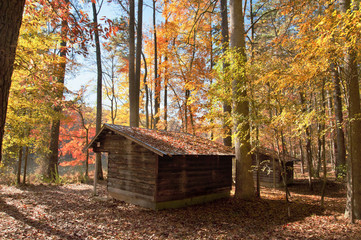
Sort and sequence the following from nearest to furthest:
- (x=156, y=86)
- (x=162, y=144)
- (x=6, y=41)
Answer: (x=6, y=41), (x=162, y=144), (x=156, y=86)

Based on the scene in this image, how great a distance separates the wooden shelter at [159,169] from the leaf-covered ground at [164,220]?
58cm

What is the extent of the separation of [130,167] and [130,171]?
0.58ft

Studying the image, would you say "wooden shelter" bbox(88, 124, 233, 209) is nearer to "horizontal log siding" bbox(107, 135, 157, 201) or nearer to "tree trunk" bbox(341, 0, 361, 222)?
"horizontal log siding" bbox(107, 135, 157, 201)

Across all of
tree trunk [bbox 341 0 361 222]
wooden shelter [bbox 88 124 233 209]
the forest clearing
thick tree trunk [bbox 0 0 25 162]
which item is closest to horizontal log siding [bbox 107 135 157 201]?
wooden shelter [bbox 88 124 233 209]

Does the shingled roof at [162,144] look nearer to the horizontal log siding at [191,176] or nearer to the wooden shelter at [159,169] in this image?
the wooden shelter at [159,169]

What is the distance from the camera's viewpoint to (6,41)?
3.15 meters

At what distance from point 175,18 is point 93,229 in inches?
673

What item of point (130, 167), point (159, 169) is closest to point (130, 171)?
point (130, 167)

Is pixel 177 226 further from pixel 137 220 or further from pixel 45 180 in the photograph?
pixel 45 180

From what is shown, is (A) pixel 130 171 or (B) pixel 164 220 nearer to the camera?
(B) pixel 164 220

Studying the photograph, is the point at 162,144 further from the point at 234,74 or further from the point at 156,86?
the point at 156,86

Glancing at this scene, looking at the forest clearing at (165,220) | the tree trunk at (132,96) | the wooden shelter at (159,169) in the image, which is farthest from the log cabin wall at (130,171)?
the tree trunk at (132,96)

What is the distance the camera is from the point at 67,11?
495 cm

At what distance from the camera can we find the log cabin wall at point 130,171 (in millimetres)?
9219
